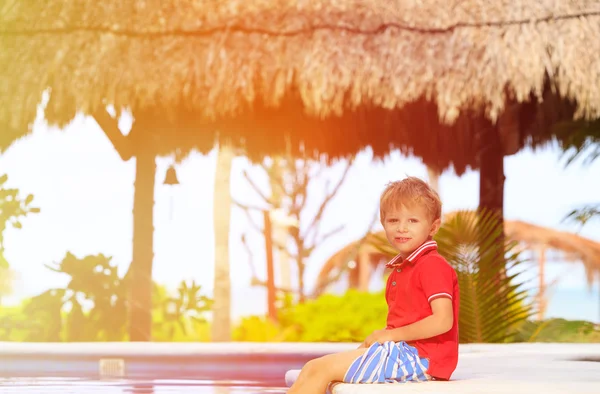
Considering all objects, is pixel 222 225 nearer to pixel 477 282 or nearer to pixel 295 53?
pixel 295 53

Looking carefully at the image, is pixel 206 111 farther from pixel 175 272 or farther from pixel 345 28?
pixel 175 272

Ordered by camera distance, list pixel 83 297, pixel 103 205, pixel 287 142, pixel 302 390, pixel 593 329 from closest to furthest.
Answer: pixel 302 390, pixel 593 329, pixel 83 297, pixel 287 142, pixel 103 205

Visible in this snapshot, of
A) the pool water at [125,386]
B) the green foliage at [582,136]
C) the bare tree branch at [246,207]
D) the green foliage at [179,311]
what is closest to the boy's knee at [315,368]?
the pool water at [125,386]

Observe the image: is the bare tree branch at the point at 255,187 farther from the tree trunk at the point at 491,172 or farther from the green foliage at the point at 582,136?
the green foliage at the point at 582,136

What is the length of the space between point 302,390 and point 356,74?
181 inches

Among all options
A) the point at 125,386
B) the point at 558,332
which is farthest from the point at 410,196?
the point at 558,332

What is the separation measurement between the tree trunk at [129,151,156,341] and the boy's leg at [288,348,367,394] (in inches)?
208

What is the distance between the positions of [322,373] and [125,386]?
2.24 m

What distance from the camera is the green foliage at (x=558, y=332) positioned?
5.73m

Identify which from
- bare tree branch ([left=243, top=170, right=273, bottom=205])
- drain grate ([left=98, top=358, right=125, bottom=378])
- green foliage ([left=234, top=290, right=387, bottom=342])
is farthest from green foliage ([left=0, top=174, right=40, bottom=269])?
drain grate ([left=98, top=358, right=125, bottom=378])

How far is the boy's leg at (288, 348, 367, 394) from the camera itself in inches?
88.0

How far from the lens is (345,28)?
6668mm

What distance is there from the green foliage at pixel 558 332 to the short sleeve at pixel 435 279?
12.0ft

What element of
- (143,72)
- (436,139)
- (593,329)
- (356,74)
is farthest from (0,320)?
(593,329)
